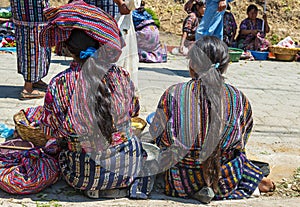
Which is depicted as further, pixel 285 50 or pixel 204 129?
pixel 285 50

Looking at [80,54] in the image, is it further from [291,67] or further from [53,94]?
[291,67]

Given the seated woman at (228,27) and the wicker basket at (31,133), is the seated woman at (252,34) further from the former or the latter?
the wicker basket at (31,133)

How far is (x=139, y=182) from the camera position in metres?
3.03

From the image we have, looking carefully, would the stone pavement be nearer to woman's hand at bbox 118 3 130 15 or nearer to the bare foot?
the bare foot

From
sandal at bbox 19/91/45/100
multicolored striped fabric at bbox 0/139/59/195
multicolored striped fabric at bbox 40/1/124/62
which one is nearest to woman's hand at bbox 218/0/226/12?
sandal at bbox 19/91/45/100

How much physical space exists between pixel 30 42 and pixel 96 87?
8.06ft

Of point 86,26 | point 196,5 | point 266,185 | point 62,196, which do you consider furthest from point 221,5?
point 62,196

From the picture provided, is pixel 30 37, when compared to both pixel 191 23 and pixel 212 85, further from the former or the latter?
pixel 191 23

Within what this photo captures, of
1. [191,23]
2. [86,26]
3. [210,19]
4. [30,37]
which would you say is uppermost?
[86,26]

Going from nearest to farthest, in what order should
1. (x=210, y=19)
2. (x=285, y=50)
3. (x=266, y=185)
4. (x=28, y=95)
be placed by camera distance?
(x=266, y=185)
(x=28, y=95)
(x=210, y=19)
(x=285, y=50)

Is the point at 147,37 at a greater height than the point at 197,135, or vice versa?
the point at 197,135

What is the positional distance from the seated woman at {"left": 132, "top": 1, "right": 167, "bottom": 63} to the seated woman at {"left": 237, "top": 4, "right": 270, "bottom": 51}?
2165 mm

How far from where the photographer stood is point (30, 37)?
191 inches

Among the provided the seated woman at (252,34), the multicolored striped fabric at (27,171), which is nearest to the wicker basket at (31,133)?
the multicolored striped fabric at (27,171)
